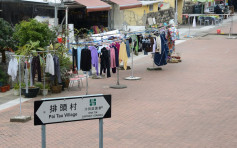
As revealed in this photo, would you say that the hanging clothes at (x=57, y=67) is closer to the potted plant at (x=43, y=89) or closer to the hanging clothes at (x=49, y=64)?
the hanging clothes at (x=49, y=64)

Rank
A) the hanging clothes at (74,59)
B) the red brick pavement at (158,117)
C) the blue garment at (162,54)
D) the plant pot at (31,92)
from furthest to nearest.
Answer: the blue garment at (162,54), the hanging clothes at (74,59), the plant pot at (31,92), the red brick pavement at (158,117)

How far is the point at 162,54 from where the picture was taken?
18703 millimetres

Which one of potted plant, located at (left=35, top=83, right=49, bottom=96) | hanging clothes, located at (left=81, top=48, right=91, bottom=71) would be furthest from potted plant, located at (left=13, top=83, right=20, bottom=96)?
hanging clothes, located at (left=81, top=48, right=91, bottom=71)

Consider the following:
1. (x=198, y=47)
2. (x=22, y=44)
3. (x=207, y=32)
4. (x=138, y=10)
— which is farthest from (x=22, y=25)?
(x=207, y=32)

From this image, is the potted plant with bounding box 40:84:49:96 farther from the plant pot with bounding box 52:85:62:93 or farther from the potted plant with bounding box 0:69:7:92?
the potted plant with bounding box 0:69:7:92

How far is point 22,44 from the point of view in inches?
582

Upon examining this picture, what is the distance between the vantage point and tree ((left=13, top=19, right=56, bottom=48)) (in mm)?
14531

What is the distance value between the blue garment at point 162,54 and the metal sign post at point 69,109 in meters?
12.2

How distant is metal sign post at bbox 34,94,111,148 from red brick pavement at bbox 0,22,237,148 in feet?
10.5

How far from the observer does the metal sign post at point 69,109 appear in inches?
239

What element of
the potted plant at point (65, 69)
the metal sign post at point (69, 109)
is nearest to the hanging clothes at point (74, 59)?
the potted plant at point (65, 69)

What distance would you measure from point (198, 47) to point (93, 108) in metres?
21.7

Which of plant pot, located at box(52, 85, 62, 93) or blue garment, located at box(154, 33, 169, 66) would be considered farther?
blue garment, located at box(154, 33, 169, 66)

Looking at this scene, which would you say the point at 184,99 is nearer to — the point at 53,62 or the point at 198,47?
the point at 53,62
